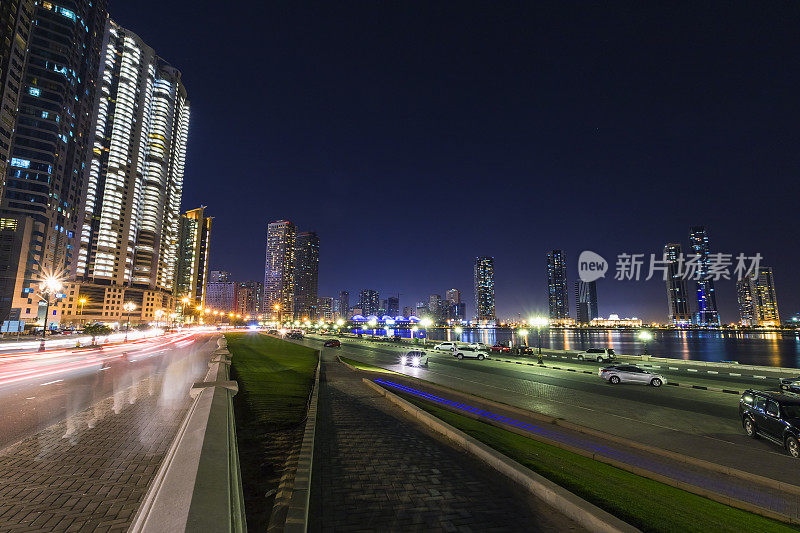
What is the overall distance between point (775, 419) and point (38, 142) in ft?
443

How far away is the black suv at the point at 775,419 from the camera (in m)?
10.9

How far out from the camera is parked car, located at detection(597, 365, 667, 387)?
941 inches

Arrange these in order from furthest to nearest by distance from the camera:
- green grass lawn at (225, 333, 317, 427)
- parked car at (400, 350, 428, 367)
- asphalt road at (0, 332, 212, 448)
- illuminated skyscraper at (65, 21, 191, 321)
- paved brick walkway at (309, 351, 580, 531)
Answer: illuminated skyscraper at (65, 21, 191, 321)
parked car at (400, 350, 428, 367)
green grass lawn at (225, 333, 317, 427)
asphalt road at (0, 332, 212, 448)
paved brick walkway at (309, 351, 580, 531)

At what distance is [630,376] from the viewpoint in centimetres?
2455

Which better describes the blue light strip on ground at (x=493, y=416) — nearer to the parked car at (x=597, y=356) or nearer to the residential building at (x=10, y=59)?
the parked car at (x=597, y=356)

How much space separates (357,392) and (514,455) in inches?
386

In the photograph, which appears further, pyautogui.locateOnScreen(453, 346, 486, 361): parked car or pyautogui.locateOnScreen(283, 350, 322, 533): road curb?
pyautogui.locateOnScreen(453, 346, 486, 361): parked car

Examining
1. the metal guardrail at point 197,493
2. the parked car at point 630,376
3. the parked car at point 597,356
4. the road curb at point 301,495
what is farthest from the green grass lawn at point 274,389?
the parked car at point 597,356

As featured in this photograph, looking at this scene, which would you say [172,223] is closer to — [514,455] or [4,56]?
[4,56]

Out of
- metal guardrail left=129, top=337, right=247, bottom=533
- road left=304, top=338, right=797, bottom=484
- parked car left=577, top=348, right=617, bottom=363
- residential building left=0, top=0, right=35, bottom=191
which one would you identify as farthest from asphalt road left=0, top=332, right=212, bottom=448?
residential building left=0, top=0, right=35, bottom=191

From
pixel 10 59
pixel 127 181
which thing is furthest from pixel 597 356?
pixel 127 181

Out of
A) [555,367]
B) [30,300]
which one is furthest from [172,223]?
[555,367]

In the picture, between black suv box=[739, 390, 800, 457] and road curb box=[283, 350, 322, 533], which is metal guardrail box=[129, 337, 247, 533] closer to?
road curb box=[283, 350, 322, 533]

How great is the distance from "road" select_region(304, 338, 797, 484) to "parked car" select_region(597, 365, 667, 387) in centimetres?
65
